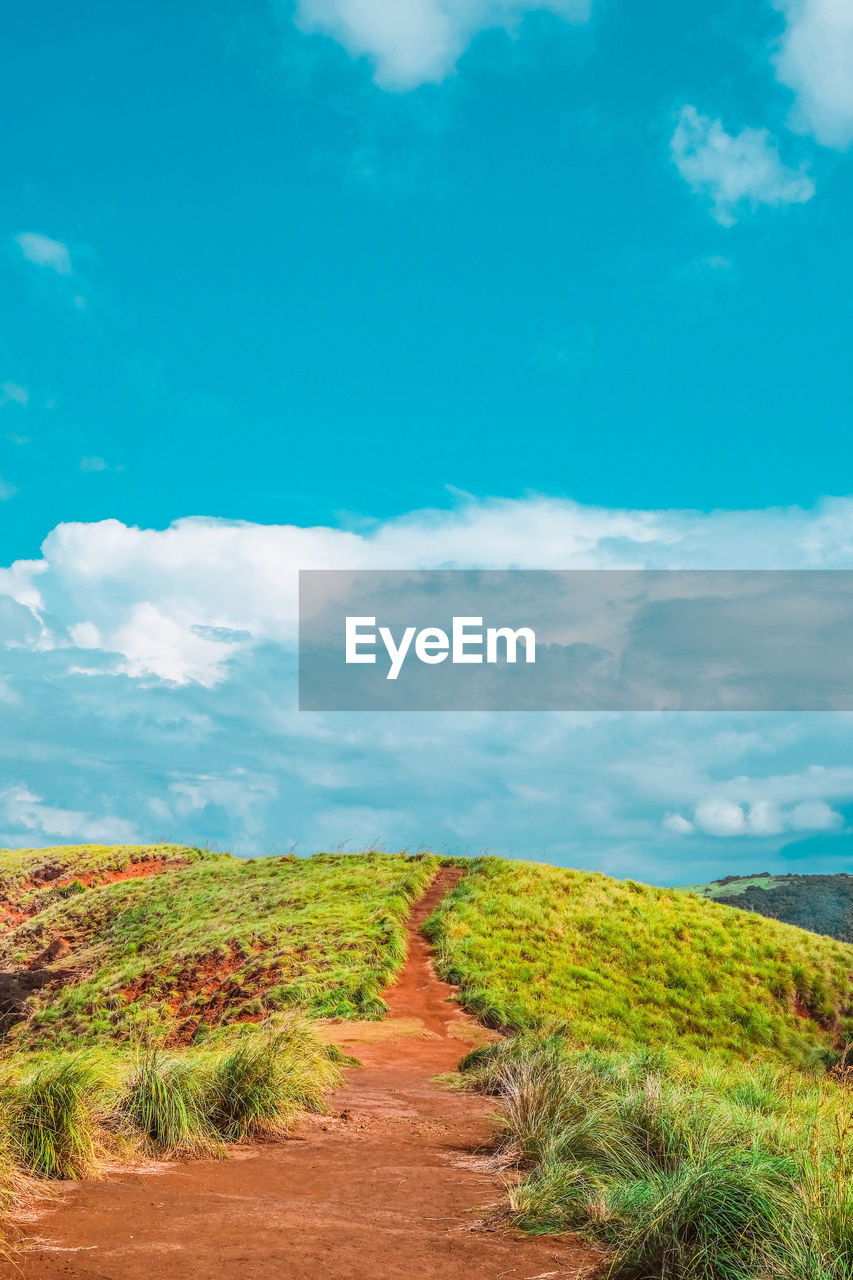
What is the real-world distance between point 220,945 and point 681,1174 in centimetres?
2166

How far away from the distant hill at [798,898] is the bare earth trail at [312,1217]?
5456cm

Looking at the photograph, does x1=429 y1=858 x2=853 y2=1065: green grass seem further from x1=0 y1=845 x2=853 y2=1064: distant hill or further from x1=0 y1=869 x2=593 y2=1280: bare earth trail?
x1=0 y1=869 x2=593 y2=1280: bare earth trail

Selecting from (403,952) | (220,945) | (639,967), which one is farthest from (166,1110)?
(639,967)

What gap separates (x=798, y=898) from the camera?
221ft

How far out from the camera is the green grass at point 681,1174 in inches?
193

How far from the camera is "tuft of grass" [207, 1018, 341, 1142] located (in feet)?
30.0

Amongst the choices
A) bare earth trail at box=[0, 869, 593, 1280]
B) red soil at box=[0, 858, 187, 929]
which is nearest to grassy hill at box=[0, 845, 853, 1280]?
red soil at box=[0, 858, 187, 929]

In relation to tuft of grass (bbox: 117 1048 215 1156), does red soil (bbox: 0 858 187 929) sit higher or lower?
higher

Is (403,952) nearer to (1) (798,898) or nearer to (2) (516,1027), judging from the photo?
(2) (516,1027)

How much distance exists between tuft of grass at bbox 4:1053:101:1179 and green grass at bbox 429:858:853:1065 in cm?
1282

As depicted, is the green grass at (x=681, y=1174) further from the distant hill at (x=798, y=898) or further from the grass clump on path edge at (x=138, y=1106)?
the distant hill at (x=798, y=898)

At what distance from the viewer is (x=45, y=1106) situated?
24.1ft

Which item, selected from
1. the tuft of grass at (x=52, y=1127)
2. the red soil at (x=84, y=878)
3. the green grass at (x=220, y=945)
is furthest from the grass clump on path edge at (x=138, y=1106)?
the red soil at (x=84, y=878)

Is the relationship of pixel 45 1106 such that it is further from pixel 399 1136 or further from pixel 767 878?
pixel 767 878
